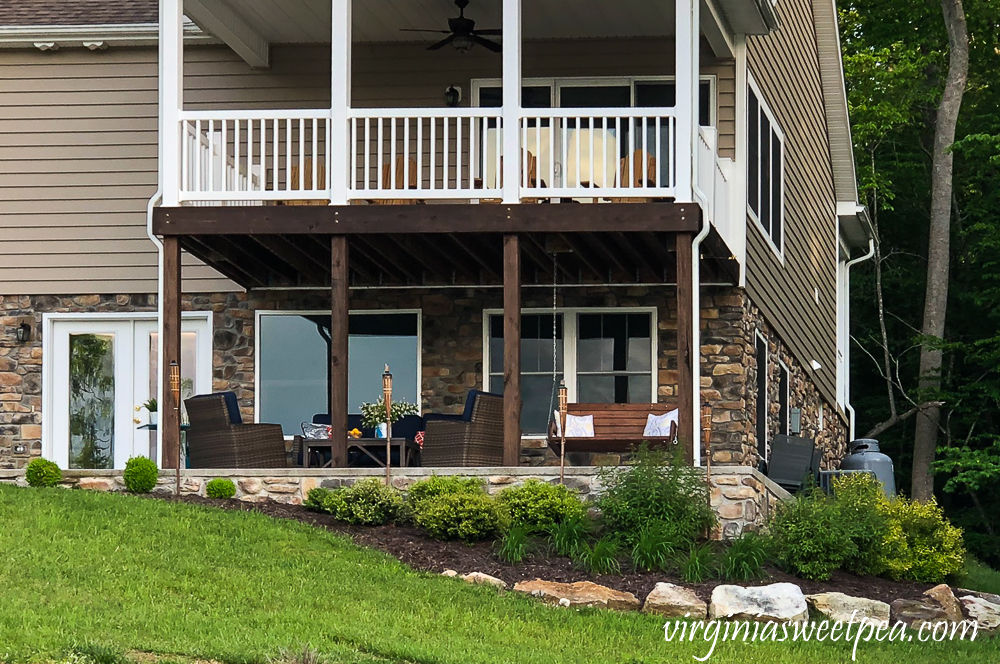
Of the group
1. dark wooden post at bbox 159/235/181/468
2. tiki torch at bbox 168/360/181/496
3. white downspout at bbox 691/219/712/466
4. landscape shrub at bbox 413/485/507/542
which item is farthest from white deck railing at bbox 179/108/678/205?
landscape shrub at bbox 413/485/507/542

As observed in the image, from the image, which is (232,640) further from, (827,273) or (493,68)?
(827,273)

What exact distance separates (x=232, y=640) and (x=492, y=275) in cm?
814

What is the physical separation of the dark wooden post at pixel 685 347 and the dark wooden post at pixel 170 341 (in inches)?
169

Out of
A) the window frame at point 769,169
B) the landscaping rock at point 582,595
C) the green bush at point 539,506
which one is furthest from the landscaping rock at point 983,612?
the window frame at point 769,169

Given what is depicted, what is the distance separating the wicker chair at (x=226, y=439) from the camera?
14172 millimetres

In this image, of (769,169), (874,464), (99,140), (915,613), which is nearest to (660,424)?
(915,613)

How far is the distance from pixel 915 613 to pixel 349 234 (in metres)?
5.83

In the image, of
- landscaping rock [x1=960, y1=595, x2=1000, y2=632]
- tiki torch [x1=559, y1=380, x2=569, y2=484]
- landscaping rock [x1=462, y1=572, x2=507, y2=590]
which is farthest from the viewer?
tiki torch [x1=559, y1=380, x2=569, y2=484]

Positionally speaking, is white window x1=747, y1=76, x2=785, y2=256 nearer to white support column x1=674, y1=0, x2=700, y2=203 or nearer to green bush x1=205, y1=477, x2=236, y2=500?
white support column x1=674, y1=0, x2=700, y2=203

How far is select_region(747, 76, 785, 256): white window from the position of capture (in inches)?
662

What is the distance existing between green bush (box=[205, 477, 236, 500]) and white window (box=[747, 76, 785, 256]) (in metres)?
6.30

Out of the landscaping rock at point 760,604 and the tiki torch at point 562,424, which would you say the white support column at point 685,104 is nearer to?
the tiki torch at point 562,424

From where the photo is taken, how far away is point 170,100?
1441 cm

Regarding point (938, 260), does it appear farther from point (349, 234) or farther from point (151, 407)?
point (349, 234)
